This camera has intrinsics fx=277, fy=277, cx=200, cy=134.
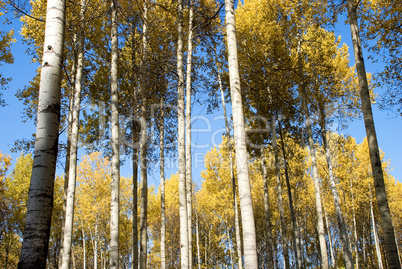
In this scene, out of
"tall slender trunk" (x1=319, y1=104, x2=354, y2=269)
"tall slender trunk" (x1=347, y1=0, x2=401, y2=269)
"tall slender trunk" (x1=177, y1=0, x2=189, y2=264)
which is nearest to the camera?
"tall slender trunk" (x1=347, y1=0, x2=401, y2=269)

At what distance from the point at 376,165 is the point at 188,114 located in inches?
175

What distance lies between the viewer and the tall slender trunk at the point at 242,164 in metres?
3.36

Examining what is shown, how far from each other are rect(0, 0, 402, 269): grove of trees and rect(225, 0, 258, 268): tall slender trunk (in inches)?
0.7

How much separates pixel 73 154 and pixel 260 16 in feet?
27.4

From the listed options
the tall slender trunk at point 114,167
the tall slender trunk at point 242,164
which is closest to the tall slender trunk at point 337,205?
the tall slender trunk at point 242,164

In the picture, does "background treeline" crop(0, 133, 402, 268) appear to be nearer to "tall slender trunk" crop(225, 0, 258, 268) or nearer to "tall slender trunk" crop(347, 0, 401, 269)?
"tall slender trunk" crop(347, 0, 401, 269)

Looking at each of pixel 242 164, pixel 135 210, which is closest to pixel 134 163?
pixel 135 210

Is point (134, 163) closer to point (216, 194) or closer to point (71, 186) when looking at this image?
point (71, 186)

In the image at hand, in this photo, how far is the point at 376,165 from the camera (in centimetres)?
533

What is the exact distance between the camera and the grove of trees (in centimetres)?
371

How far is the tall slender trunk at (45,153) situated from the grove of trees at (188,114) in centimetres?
1

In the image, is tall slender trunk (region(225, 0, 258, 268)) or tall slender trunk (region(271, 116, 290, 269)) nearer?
tall slender trunk (region(225, 0, 258, 268))

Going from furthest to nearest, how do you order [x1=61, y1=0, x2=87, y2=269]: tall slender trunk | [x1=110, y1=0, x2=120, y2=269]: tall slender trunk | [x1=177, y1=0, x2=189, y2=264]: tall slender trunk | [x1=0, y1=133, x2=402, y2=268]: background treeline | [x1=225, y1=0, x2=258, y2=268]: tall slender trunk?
1. [x1=0, y1=133, x2=402, y2=268]: background treeline
2. [x1=61, y1=0, x2=87, y2=269]: tall slender trunk
3. [x1=177, y1=0, x2=189, y2=264]: tall slender trunk
4. [x1=110, y1=0, x2=120, y2=269]: tall slender trunk
5. [x1=225, y1=0, x2=258, y2=268]: tall slender trunk

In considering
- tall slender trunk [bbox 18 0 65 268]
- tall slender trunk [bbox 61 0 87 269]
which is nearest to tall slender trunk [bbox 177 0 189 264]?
tall slender trunk [bbox 61 0 87 269]
